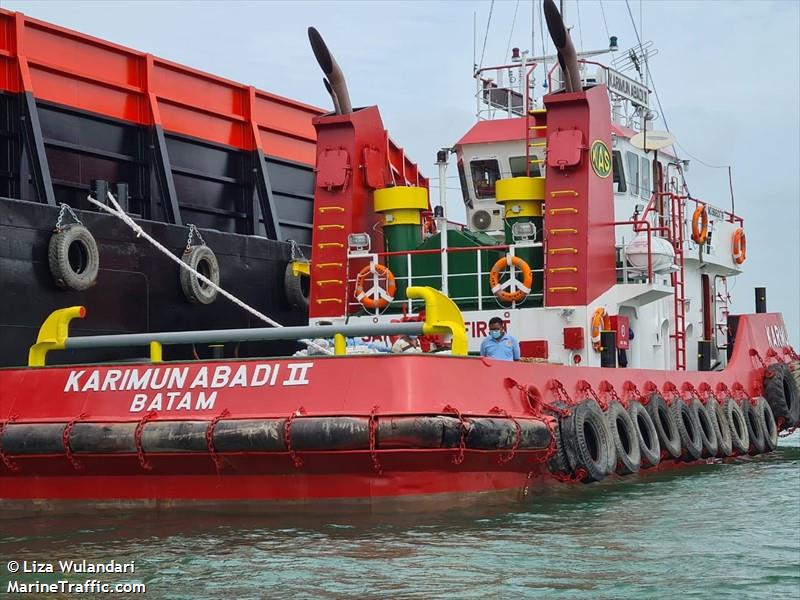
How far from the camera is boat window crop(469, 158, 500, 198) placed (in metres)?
16.4

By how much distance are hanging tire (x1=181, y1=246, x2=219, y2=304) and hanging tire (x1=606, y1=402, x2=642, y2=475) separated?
5446mm

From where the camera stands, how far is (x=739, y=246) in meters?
18.8

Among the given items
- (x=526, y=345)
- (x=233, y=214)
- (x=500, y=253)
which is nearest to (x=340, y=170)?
(x=500, y=253)

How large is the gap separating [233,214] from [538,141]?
4.97 m

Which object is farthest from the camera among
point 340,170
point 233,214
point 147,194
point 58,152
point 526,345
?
point 233,214

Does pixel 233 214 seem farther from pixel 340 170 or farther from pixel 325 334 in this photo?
pixel 325 334

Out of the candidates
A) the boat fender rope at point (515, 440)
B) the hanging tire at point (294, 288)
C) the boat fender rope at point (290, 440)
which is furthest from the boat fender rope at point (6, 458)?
the hanging tire at point (294, 288)

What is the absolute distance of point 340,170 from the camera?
14.8 m

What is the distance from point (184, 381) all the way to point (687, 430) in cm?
621

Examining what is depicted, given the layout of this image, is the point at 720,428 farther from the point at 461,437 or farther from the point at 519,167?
the point at 461,437

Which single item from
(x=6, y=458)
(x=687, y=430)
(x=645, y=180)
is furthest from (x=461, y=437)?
(x=645, y=180)

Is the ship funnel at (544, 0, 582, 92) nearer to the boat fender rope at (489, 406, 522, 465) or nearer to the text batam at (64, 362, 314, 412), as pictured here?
the boat fender rope at (489, 406, 522, 465)

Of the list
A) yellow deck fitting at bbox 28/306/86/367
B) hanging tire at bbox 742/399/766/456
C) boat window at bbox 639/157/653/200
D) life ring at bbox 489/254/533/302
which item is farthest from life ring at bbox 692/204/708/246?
yellow deck fitting at bbox 28/306/86/367

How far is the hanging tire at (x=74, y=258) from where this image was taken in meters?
13.6
